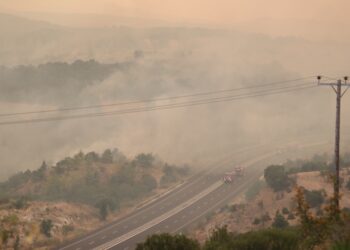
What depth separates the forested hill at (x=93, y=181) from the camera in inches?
4222

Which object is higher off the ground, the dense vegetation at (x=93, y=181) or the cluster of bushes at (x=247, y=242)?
the cluster of bushes at (x=247, y=242)

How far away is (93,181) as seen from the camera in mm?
115000

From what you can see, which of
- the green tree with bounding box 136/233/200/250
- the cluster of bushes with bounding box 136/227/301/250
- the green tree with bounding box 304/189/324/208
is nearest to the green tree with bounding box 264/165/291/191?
the green tree with bounding box 304/189/324/208

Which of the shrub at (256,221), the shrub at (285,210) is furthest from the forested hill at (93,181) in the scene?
the shrub at (285,210)

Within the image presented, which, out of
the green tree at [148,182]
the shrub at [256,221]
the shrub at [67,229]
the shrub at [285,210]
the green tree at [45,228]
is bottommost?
the shrub at [67,229]

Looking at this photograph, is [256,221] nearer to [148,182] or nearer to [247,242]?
[247,242]

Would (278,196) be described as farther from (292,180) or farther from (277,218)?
(277,218)

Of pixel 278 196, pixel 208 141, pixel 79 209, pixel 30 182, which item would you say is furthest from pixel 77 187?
pixel 208 141

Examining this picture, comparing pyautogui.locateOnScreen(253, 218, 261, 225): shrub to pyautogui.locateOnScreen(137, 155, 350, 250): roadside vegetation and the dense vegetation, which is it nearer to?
pyautogui.locateOnScreen(137, 155, 350, 250): roadside vegetation

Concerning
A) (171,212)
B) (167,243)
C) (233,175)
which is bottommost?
(171,212)

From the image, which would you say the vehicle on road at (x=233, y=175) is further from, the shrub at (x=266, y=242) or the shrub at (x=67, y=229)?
the shrub at (x=266, y=242)

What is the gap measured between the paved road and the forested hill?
7.88 metres

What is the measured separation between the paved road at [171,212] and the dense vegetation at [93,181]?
8050 millimetres

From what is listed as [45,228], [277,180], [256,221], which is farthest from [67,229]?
[277,180]
